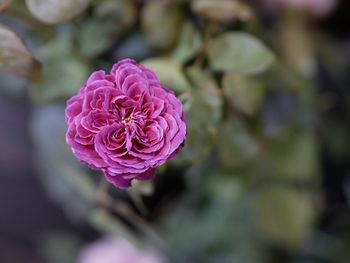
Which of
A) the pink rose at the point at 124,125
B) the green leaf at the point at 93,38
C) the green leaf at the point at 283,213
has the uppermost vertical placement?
the green leaf at the point at 283,213

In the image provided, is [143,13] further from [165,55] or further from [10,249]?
[10,249]

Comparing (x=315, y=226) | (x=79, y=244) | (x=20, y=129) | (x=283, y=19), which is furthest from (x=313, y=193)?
(x=20, y=129)

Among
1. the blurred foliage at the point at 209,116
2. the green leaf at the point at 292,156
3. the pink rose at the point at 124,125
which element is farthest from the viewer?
the green leaf at the point at 292,156

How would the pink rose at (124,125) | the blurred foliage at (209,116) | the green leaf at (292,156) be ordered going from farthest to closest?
the green leaf at (292,156)
the blurred foliage at (209,116)
the pink rose at (124,125)

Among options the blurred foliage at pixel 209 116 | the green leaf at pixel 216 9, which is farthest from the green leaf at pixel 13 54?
the green leaf at pixel 216 9

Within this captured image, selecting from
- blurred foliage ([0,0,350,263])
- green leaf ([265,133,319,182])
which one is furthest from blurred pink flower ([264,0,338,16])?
green leaf ([265,133,319,182])

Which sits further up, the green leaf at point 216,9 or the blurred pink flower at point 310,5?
the blurred pink flower at point 310,5

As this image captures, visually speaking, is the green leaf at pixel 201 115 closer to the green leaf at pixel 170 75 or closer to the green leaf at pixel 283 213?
the green leaf at pixel 170 75
